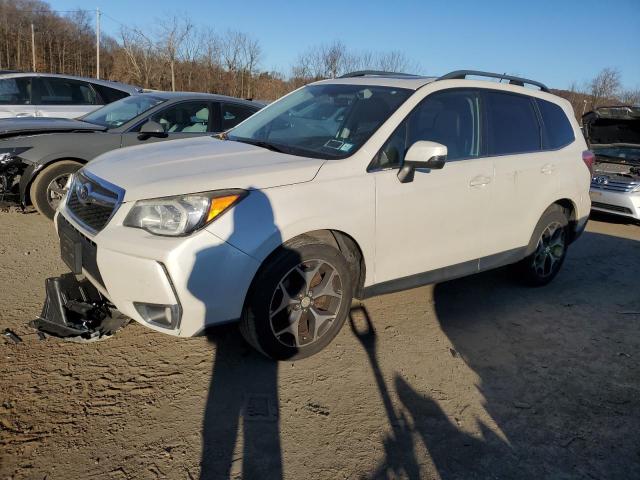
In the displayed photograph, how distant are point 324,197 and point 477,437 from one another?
1594mm

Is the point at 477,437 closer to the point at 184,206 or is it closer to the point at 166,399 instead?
the point at 166,399

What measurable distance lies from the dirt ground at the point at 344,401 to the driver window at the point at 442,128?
1351mm

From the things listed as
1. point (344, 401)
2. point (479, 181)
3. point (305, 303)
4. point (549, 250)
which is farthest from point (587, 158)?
point (344, 401)

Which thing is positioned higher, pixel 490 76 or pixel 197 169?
pixel 490 76

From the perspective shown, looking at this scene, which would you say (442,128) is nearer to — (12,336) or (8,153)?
(12,336)

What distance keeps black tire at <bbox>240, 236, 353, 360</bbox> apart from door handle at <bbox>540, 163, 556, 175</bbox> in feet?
7.52

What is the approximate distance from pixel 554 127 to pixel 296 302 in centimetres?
320

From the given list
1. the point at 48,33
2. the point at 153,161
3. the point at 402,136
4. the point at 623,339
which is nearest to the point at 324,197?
the point at 402,136

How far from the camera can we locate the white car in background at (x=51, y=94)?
8398mm

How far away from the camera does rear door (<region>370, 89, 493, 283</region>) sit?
130 inches

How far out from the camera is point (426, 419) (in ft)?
9.03

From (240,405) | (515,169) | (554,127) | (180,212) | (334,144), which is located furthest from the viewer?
(554,127)

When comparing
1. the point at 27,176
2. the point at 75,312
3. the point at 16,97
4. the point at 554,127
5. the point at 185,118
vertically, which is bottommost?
the point at 75,312

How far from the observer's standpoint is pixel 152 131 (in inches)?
226
